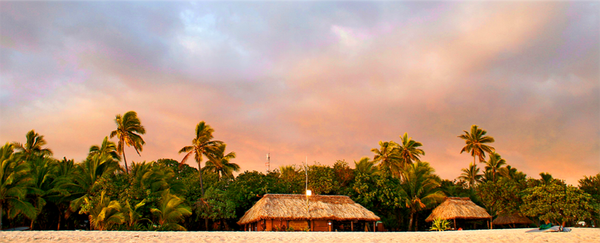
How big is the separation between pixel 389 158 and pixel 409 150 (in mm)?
3014

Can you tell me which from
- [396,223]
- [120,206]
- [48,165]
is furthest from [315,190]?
[48,165]

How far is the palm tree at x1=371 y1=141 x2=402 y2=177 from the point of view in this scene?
39.4 m

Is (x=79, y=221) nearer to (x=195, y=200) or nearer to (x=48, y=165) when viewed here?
(x=48, y=165)

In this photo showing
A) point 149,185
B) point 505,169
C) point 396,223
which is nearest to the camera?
point 149,185

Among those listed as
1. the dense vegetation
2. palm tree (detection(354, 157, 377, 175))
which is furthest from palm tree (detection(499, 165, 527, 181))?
palm tree (detection(354, 157, 377, 175))

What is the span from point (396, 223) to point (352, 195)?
5.53 metres

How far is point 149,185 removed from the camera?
24500 millimetres

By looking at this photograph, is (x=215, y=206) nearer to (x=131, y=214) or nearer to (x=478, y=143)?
(x=131, y=214)

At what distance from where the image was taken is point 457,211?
102ft

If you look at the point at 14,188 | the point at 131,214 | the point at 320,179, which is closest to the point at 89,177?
the point at 14,188

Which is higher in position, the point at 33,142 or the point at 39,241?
the point at 33,142

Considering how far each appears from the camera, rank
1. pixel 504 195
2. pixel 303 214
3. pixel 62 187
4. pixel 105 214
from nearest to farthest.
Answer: pixel 105 214
pixel 62 187
pixel 303 214
pixel 504 195

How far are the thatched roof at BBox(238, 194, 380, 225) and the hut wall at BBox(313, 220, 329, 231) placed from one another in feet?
2.17

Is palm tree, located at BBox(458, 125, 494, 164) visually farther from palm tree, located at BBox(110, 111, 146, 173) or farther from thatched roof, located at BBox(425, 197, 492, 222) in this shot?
palm tree, located at BBox(110, 111, 146, 173)
